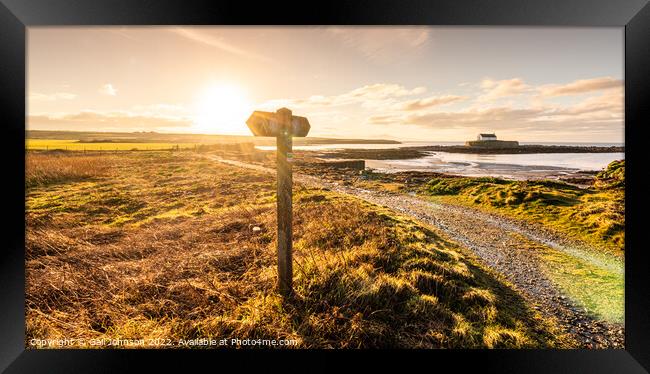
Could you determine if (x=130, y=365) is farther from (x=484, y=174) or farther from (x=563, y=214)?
(x=484, y=174)

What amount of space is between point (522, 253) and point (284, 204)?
6.22 m

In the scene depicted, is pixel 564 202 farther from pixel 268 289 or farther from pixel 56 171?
pixel 56 171

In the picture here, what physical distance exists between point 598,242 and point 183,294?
994 cm

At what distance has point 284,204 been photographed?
3.55 metres

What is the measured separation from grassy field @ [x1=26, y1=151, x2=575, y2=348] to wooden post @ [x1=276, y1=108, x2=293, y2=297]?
30 centimetres

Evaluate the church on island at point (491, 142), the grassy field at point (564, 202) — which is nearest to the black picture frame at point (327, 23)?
the grassy field at point (564, 202)

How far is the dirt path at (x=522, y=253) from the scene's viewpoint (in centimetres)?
369

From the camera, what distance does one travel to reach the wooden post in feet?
11.1

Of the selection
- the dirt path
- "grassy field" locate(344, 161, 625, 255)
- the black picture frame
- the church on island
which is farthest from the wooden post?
the church on island

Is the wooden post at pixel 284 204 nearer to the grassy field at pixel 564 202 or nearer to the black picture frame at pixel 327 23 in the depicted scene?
the black picture frame at pixel 327 23

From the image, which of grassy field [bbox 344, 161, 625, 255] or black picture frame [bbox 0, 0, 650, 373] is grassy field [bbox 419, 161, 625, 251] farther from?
black picture frame [bbox 0, 0, 650, 373]

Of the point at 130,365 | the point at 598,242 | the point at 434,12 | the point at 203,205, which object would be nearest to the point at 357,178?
the point at 203,205

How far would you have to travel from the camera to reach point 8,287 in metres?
3.79

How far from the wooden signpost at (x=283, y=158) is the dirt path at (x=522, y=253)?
4.24m
